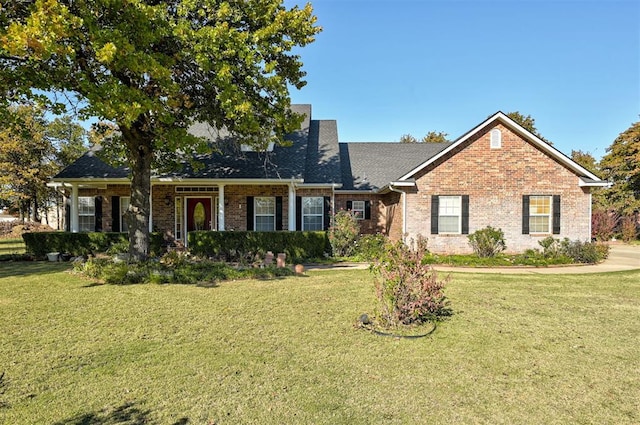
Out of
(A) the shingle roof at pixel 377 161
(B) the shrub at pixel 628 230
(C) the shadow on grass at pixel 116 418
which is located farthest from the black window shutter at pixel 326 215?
(B) the shrub at pixel 628 230

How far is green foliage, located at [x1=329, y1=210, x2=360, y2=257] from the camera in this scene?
14320 mm

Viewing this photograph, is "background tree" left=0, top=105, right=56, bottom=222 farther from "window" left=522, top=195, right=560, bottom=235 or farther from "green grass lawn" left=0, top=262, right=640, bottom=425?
"window" left=522, top=195, right=560, bottom=235

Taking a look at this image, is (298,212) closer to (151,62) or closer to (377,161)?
(377,161)

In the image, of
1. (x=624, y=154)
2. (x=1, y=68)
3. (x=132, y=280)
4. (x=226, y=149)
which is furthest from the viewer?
(x=624, y=154)

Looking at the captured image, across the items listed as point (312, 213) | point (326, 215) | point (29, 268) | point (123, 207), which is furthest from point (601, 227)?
point (29, 268)

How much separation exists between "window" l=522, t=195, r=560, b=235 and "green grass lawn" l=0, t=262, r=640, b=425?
23.4ft

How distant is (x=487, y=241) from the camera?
13.9m

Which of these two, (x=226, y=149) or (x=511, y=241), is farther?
(x=226, y=149)

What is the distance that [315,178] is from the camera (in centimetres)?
1717

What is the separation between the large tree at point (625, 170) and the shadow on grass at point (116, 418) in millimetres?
32414

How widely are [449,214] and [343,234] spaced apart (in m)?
4.46

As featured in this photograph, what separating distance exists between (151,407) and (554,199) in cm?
1595

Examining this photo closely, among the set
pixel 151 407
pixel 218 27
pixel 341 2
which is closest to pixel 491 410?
pixel 151 407

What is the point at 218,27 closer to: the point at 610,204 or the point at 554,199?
the point at 554,199
